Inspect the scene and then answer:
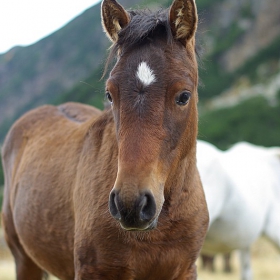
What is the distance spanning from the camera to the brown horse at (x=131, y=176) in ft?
10.2

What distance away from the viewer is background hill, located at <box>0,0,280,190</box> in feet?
121

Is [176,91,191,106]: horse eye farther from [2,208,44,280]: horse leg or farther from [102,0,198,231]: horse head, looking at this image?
[2,208,44,280]: horse leg

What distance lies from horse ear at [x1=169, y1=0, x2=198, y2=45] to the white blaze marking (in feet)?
1.37

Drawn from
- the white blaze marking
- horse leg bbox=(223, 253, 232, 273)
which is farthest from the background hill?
the white blaze marking

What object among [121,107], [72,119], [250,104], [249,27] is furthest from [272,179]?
[249,27]

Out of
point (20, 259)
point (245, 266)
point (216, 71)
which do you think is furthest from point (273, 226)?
point (216, 71)

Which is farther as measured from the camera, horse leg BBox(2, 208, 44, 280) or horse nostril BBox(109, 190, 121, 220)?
horse leg BBox(2, 208, 44, 280)

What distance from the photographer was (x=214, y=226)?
24.3ft

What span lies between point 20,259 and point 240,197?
131 inches

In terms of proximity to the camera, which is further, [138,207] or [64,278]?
[64,278]

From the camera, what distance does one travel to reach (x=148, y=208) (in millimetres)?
2961

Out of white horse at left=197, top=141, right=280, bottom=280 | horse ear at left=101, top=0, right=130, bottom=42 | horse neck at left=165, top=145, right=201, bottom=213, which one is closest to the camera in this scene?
horse ear at left=101, top=0, right=130, bottom=42

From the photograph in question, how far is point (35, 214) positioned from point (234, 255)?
36.4ft

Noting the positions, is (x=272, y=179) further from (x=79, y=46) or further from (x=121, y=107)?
(x=79, y=46)
